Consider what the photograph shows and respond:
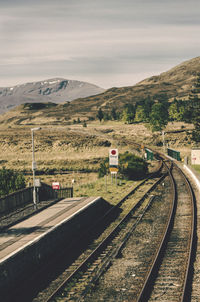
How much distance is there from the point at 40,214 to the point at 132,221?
5890mm

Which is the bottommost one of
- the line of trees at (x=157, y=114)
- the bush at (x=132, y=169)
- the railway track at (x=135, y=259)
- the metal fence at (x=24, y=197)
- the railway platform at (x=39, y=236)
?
the railway track at (x=135, y=259)

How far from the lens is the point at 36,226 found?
20.2m

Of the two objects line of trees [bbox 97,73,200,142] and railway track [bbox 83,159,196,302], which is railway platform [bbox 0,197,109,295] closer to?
railway track [bbox 83,159,196,302]

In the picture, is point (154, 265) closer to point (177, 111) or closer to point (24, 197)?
point (24, 197)

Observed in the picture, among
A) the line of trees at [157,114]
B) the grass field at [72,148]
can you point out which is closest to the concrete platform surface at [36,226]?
the grass field at [72,148]

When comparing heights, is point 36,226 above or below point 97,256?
above

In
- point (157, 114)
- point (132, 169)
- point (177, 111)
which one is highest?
point (177, 111)

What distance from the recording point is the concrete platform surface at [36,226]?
16281mm

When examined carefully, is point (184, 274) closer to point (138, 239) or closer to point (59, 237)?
point (138, 239)

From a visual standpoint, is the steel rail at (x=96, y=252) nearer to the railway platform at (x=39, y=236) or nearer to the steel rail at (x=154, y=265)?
the railway platform at (x=39, y=236)

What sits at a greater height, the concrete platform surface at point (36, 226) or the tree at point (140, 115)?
the tree at point (140, 115)

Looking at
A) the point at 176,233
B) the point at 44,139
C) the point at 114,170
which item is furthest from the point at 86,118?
the point at 176,233

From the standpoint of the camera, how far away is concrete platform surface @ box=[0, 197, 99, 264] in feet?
53.4

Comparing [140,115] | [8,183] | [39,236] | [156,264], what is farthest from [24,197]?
[140,115]
